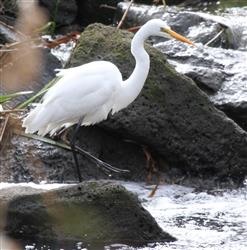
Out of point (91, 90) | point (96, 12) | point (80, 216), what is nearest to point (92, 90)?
point (91, 90)

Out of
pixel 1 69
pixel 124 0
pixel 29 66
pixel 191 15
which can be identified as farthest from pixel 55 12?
pixel 29 66

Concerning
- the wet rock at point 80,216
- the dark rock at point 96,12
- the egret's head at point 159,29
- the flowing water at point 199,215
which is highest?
the egret's head at point 159,29

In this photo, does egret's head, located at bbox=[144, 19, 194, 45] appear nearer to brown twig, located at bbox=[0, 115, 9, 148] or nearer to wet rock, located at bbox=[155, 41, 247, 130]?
wet rock, located at bbox=[155, 41, 247, 130]

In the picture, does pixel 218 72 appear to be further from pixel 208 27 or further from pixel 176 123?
pixel 208 27

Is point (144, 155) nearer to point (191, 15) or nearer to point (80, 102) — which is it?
point (80, 102)

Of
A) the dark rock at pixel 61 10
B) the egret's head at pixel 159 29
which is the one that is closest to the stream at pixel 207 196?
the egret's head at pixel 159 29

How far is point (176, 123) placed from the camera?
24.3 feet

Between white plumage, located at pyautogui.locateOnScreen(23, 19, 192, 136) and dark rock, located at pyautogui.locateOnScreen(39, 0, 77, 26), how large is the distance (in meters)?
5.04

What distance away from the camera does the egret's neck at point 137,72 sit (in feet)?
22.2

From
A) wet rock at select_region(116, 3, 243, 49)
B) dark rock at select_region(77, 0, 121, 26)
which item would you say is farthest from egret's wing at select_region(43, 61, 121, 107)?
dark rock at select_region(77, 0, 121, 26)

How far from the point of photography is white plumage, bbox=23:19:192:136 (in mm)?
6793

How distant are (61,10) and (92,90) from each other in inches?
216

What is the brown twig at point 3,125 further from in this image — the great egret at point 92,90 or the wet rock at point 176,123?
the wet rock at point 176,123

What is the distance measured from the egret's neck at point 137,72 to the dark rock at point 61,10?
16.7 feet
